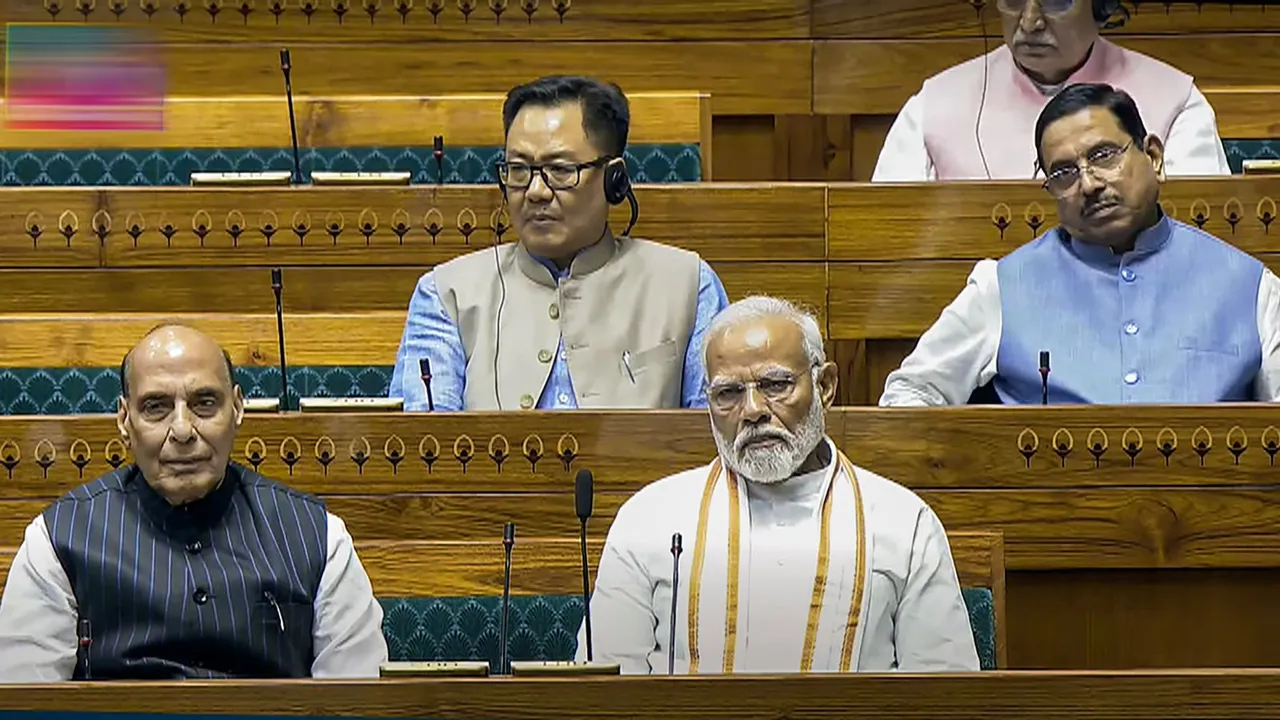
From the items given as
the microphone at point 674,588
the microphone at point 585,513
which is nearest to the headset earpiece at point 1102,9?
the microphone at point 674,588

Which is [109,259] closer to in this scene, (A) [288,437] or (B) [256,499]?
(A) [288,437]

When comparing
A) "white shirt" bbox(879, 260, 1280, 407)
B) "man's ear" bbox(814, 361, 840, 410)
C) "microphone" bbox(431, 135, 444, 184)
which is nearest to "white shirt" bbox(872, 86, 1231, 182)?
"white shirt" bbox(879, 260, 1280, 407)

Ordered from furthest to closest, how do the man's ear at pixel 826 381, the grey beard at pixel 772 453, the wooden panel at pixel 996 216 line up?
the wooden panel at pixel 996 216 < the man's ear at pixel 826 381 < the grey beard at pixel 772 453

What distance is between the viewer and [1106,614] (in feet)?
11.7

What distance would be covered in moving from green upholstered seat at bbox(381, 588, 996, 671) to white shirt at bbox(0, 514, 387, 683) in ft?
0.35

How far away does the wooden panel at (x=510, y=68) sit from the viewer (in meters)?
5.25

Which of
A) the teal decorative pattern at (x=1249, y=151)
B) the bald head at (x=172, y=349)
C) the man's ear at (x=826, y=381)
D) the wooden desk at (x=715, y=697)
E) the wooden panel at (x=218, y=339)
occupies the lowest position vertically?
the wooden desk at (x=715, y=697)

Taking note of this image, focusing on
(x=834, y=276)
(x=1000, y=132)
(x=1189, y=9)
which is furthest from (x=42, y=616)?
(x=1189, y=9)

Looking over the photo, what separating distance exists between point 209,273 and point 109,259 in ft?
0.57

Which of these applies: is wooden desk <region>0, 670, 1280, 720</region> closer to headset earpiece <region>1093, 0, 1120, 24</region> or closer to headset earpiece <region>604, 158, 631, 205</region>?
headset earpiece <region>604, 158, 631, 205</region>

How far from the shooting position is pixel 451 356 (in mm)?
4020

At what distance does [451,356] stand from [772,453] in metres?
0.88

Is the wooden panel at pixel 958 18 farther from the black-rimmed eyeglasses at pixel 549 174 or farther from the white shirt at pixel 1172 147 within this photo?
the black-rimmed eyeglasses at pixel 549 174

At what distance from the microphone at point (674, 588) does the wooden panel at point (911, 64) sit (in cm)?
225
